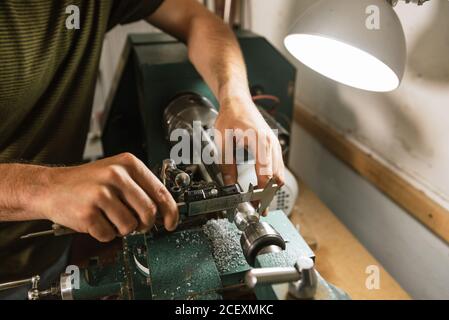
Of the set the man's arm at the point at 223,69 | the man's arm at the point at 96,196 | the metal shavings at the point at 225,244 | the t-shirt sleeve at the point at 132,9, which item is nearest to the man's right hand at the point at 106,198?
the man's arm at the point at 96,196

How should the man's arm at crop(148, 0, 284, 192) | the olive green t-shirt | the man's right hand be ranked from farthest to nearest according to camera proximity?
the olive green t-shirt, the man's arm at crop(148, 0, 284, 192), the man's right hand

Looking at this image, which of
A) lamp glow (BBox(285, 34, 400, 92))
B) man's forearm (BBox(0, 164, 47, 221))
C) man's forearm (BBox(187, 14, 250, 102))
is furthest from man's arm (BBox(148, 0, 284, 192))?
man's forearm (BBox(0, 164, 47, 221))

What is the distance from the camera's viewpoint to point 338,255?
101 cm

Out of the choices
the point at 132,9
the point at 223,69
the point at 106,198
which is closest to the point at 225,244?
the point at 106,198

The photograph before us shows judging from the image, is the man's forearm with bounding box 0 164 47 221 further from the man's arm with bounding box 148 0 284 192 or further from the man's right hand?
the man's arm with bounding box 148 0 284 192

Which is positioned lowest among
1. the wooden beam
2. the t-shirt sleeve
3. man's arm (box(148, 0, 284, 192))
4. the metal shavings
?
the wooden beam

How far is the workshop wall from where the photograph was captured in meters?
0.90

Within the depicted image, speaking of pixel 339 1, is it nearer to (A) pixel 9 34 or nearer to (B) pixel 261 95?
(B) pixel 261 95

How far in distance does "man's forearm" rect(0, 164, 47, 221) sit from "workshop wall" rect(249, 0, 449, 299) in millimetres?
855

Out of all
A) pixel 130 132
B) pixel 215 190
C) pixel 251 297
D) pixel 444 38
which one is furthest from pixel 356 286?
pixel 130 132

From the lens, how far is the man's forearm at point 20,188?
0.59 meters

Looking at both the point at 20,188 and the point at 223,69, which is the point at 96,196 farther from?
the point at 223,69

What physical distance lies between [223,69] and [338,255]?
569mm

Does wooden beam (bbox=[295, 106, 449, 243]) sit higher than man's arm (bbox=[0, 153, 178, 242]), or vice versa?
man's arm (bbox=[0, 153, 178, 242])
